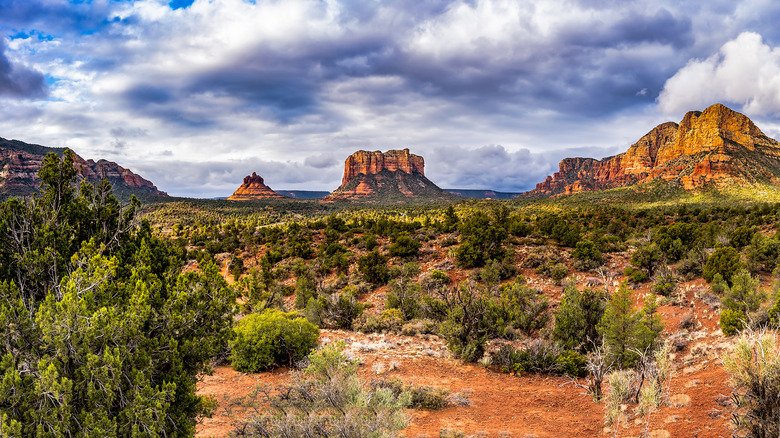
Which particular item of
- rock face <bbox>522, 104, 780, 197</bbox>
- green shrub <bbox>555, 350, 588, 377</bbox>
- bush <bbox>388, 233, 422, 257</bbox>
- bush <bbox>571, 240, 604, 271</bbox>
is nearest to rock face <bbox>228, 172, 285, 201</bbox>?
rock face <bbox>522, 104, 780, 197</bbox>

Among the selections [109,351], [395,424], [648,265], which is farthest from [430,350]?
[648,265]

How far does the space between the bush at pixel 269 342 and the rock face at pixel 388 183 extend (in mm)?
130985

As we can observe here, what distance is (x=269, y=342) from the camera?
11117 millimetres

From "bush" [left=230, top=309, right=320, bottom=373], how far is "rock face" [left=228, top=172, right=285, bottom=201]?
6662 inches

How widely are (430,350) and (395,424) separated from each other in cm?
732

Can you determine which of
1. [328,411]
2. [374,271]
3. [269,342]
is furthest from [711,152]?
[328,411]

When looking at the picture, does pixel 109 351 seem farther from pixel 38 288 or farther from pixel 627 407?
pixel 627 407

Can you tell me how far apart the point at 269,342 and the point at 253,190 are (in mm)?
183772

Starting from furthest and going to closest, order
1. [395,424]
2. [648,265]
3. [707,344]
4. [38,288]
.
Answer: [648,265]
[707,344]
[395,424]
[38,288]

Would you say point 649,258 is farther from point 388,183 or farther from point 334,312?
point 388,183

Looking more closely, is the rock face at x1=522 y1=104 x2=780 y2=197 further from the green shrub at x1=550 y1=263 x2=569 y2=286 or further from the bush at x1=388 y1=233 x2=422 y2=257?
the bush at x1=388 y1=233 x2=422 y2=257

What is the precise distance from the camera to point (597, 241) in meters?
27.7

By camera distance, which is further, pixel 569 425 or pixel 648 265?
pixel 648 265

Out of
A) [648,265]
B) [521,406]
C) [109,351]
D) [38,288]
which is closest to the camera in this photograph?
[109,351]
